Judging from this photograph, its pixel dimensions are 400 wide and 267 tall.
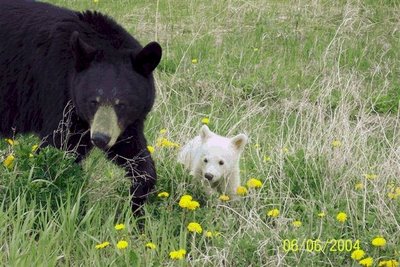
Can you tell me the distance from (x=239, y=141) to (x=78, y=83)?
107 centimetres

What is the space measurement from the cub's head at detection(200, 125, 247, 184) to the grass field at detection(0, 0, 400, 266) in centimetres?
13

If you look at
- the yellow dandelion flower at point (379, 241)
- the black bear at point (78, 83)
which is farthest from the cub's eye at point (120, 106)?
the yellow dandelion flower at point (379, 241)

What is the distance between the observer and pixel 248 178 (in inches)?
214

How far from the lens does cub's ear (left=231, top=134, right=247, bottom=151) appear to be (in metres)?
5.21

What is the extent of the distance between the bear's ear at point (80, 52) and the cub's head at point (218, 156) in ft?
2.91

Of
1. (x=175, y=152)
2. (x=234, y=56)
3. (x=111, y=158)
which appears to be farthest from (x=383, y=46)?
(x=111, y=158)

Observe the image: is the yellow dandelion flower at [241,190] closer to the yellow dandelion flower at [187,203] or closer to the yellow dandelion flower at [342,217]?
the yellow dandelion flower at [187,203]

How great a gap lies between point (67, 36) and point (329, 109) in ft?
8.66

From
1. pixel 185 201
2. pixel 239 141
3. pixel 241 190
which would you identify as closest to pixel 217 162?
pixel 239 141

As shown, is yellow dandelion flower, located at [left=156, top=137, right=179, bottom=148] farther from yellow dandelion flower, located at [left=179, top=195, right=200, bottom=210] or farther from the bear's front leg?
yellow dandelion flower, located at [left=179, top=195, right=200, bottom=210]

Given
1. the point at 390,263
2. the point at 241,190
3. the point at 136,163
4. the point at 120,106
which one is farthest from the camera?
the point at 136,163

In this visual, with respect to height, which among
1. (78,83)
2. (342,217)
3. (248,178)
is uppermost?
(78,83)

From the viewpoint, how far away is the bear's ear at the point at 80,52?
4.71 meters
